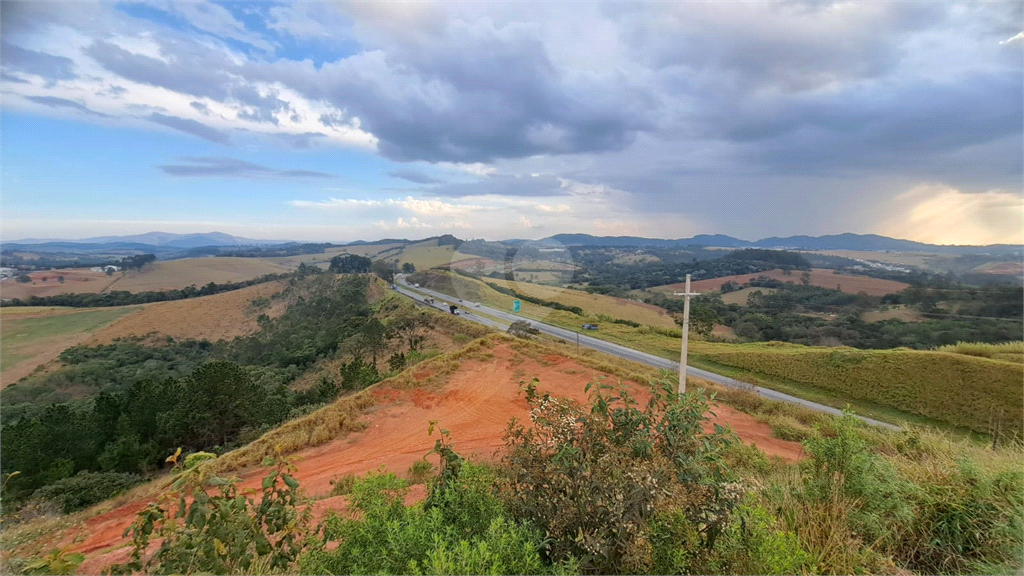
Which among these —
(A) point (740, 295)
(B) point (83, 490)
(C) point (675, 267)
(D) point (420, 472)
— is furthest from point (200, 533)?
(A) point (740, 295)

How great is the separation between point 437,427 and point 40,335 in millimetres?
49609

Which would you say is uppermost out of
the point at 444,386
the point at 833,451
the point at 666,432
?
the point at 666,432

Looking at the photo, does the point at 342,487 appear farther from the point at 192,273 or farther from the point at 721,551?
the point at 192,273

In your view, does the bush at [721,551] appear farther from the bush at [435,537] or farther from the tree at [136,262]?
the tree at [136,262]

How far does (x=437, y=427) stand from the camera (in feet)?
26.3

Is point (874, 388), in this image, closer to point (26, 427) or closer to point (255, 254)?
point (26, 427)

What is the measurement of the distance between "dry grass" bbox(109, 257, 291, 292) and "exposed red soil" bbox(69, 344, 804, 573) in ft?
210

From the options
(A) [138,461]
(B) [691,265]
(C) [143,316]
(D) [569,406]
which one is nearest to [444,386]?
(A) [138,461]

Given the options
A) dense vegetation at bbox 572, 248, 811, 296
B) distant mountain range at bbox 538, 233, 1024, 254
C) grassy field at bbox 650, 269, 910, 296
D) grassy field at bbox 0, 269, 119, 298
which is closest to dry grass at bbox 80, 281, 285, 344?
grassy field at bbox 0, 269, 119, 298

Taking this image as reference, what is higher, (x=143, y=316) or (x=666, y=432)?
(x=666, y=432)

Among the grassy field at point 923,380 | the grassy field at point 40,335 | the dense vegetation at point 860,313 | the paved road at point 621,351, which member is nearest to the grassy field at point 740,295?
the dense vegetation at point 860,313

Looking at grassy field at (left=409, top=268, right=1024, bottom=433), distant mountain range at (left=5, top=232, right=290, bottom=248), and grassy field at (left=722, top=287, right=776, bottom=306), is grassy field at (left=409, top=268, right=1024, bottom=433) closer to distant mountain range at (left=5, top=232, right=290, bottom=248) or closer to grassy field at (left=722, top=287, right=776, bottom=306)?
grassy field at (left=722, top=287, right=776, bottom=306)

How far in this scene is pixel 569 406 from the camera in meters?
2.84

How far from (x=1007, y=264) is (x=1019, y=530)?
82.2 feet
